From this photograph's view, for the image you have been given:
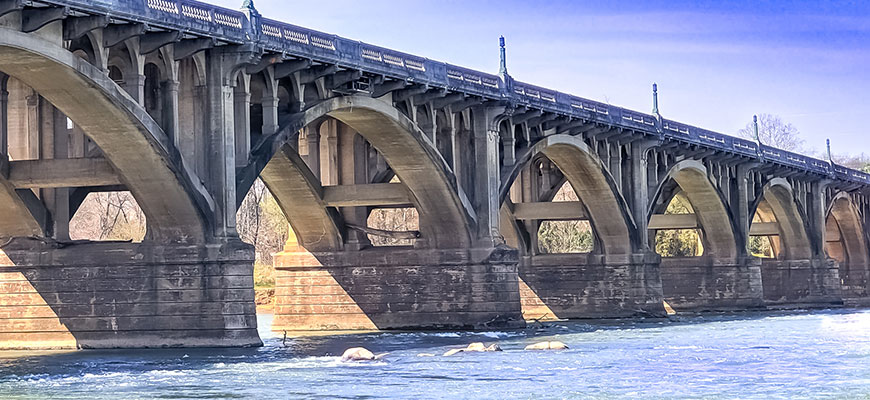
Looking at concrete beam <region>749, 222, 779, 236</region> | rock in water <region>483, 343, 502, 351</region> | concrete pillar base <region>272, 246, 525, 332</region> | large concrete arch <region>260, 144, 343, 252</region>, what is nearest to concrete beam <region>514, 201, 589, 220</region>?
concrete pillar base <region>272, 246, 525, 332</region>

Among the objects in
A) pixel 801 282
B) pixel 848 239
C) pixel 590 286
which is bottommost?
pixel 801 282

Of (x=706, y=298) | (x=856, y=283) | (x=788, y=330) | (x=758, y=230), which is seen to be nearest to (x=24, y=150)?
(x=788, y=330)

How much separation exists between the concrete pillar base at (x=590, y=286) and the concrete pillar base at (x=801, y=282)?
2931cm

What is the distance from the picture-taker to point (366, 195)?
5922cm

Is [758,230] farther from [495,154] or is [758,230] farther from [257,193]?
[495,154]

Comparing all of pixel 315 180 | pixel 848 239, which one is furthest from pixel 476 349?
pixel 848 239

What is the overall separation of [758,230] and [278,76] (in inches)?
2485

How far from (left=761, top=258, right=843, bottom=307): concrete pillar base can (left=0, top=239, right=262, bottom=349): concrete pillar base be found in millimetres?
65320

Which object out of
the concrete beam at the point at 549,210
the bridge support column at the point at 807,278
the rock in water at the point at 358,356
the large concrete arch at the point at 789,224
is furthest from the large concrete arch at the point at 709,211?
the rock in water at the point at 358,356

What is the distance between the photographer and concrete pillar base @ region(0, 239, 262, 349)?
42000mm

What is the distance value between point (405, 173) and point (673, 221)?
106 feet

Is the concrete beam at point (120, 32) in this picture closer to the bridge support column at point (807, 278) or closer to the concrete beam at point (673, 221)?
the concrete beam at point (673, 221)

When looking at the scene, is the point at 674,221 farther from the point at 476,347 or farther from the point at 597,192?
the point at 476,347

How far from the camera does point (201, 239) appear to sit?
42.8 meters
